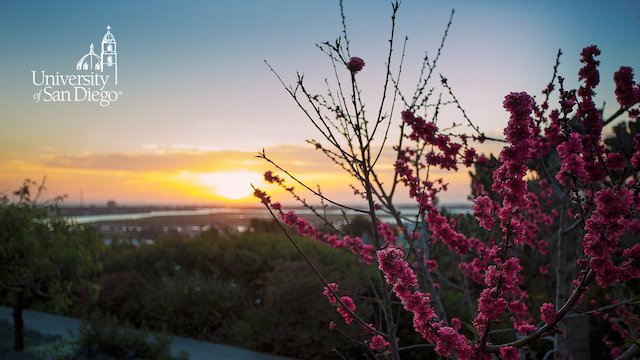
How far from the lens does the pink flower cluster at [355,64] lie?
9.84ft

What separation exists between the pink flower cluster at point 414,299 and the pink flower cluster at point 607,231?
67 cm

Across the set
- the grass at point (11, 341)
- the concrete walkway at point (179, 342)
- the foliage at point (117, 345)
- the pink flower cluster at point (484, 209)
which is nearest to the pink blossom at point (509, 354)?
the pink flower cluster at point (484, 209)

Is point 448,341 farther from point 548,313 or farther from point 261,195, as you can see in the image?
point 261,195

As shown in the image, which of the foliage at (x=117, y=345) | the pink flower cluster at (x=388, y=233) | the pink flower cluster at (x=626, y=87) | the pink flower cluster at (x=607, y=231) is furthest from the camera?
the foliage at (x=117, y=345)

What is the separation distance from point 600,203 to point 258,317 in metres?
7.07

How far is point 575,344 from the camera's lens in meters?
7.73

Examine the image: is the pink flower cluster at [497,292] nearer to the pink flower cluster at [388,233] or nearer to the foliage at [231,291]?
the pink flower cluster at [388,233]

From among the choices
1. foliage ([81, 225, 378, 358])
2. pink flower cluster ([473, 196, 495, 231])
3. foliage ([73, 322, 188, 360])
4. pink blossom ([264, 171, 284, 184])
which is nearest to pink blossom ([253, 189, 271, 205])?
pink blossom ([264, 171, 284, 184])

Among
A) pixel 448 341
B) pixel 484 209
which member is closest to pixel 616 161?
pixel 484 209

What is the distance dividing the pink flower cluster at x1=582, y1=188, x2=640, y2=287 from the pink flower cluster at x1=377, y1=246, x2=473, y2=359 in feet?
2.20

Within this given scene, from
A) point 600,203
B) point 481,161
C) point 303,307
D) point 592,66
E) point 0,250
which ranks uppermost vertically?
point 592,66

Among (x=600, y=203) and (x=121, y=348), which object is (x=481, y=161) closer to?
(x=600, y=203)

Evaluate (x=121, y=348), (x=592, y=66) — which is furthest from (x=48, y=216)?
(x=592, y=66)

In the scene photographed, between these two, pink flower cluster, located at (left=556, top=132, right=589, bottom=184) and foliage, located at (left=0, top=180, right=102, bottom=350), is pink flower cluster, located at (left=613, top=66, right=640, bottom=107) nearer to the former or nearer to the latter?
pink flower cluster, located at (left=556, top=132, right=589, bottom=184)
